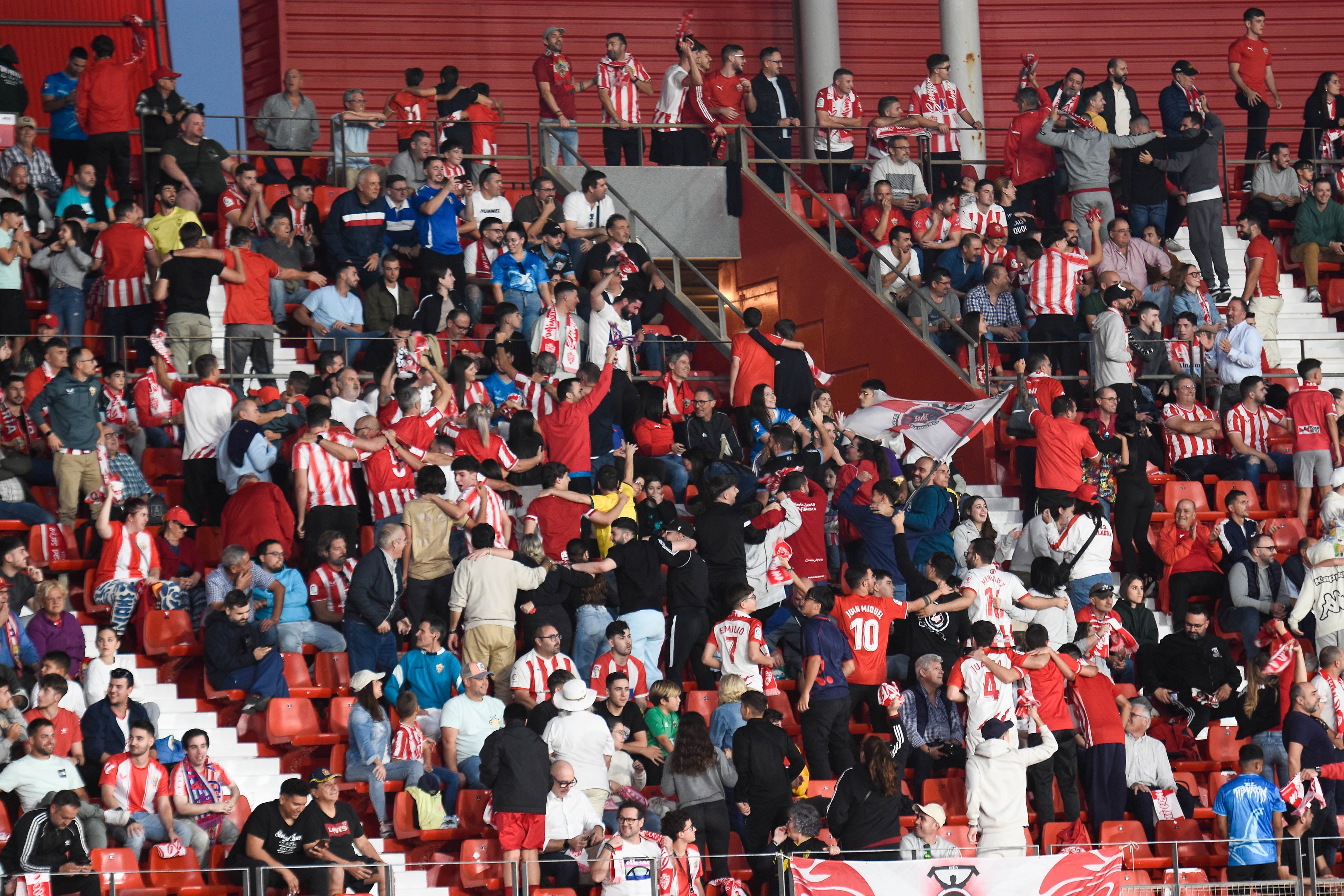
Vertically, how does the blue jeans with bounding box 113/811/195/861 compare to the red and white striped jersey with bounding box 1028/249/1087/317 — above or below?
below

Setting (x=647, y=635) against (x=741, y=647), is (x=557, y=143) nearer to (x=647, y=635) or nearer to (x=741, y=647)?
(x=647, y=635)

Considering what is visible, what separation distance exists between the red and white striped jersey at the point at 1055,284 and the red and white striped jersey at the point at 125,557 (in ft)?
25.7

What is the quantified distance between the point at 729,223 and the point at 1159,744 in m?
8.25

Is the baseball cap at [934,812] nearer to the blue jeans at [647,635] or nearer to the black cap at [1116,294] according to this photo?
the blue jeans at [647,635]

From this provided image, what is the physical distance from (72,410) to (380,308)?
3.02 m

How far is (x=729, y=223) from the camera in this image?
65.3 ft

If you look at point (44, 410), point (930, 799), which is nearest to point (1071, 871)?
point (930, 799)

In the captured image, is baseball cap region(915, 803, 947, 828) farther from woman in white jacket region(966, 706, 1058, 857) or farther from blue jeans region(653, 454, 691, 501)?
blue jeans region(653, 454, 691, 501)

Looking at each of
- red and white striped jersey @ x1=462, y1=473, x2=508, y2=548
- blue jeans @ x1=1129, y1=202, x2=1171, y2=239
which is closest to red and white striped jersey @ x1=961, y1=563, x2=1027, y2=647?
red and white striped jersey @ x1=462, y1=473, x2=508, y2=548

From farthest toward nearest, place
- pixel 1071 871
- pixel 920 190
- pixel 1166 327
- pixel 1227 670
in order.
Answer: pixel 920 190 < pixel 1166 327 < pixel 1227 670 < pixel 1071 871

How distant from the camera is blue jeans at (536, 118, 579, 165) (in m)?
19.4

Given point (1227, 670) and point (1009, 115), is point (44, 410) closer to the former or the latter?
point (1227, 670)

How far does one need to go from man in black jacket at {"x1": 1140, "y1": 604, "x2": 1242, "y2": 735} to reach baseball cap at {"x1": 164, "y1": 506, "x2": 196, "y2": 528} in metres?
6.69

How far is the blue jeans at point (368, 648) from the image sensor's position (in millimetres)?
12758
